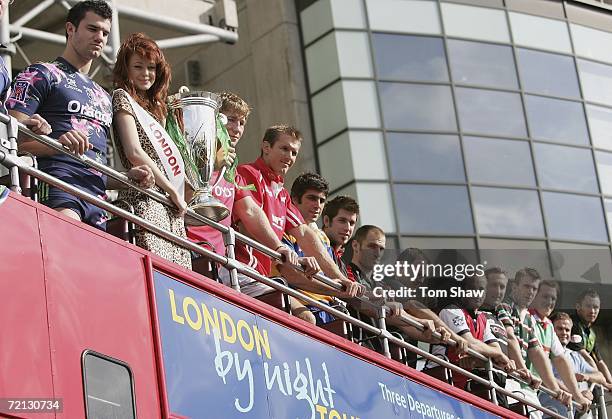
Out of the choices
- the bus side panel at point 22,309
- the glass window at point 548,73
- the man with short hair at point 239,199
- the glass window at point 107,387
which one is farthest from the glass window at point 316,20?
the bus side panel at point 22,309

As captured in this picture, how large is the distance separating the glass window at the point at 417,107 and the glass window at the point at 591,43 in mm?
3977

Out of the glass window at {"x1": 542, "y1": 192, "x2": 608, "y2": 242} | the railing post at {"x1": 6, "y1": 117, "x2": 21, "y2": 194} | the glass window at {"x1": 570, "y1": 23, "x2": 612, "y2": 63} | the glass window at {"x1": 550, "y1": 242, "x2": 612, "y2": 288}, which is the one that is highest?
the glass window at {"x1": 570, "y1": 23, "x2": 612, "y2": 63}

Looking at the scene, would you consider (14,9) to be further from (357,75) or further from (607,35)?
(607,35)

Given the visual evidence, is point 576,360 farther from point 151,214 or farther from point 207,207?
point 151,214

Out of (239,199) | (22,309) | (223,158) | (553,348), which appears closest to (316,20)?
(553,348)

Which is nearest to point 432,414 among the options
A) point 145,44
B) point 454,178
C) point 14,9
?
point 145,44

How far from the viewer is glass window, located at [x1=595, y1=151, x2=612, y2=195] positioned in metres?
29.6

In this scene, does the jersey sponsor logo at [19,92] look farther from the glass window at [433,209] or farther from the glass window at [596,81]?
the glass window at [596,81]

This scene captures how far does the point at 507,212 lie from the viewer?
28250mm

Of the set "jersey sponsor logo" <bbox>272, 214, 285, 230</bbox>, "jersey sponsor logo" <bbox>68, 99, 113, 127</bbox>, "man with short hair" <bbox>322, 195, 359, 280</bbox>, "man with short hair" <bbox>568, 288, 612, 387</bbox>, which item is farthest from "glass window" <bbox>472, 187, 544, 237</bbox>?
"jersey sponsor logo" <bbox>68, 99, 113, 127</bbox>

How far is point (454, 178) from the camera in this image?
28.2 metres

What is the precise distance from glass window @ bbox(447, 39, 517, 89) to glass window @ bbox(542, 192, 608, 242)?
2932mm

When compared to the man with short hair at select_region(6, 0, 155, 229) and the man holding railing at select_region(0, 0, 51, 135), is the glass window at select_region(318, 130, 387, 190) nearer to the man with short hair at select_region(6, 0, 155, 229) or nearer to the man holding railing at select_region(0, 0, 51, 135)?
the man with short hair at select_region(6, 0, 155, 229)

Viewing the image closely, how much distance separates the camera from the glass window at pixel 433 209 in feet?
89.6
